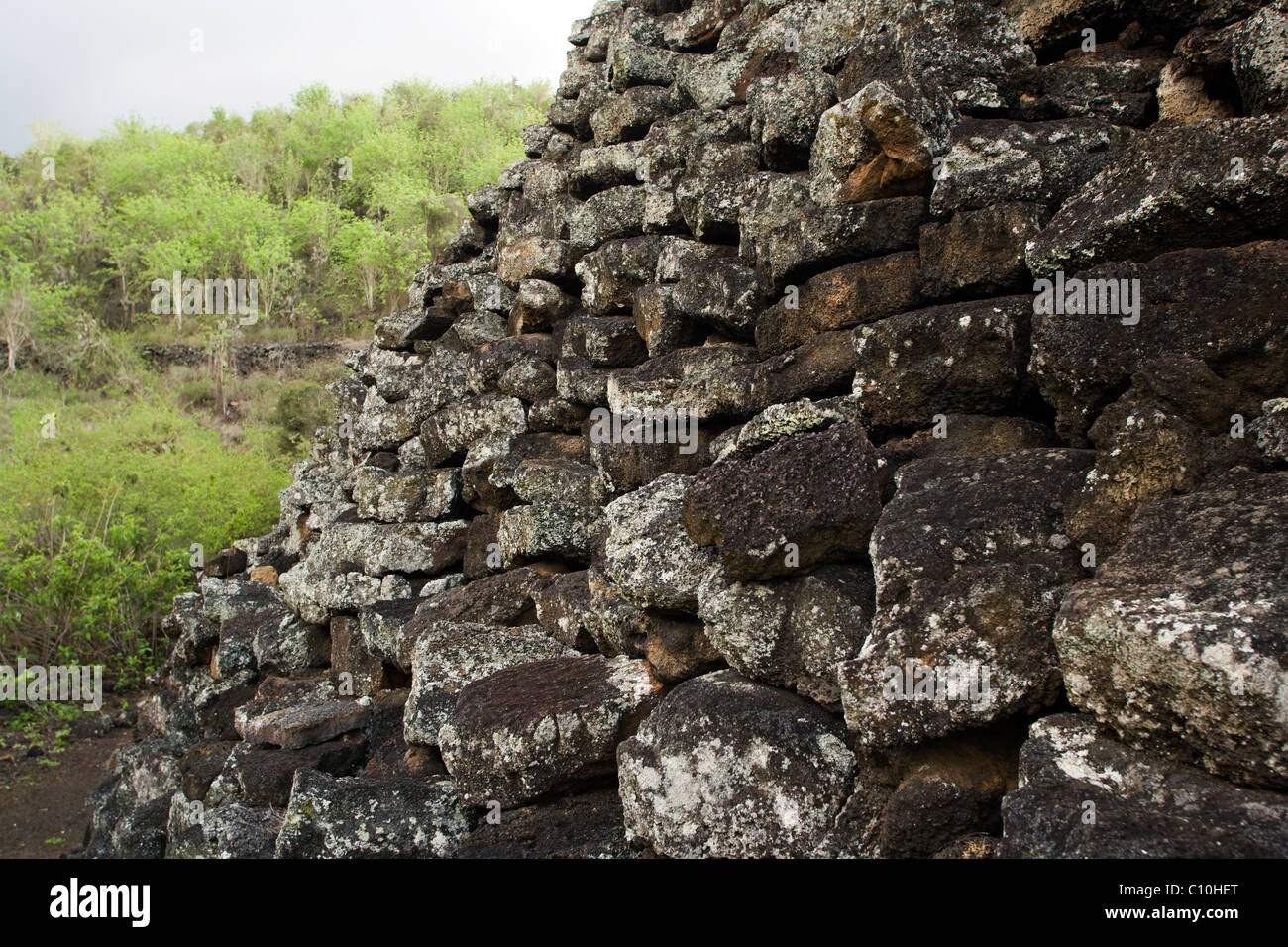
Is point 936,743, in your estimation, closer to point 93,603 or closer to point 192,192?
point 93,603

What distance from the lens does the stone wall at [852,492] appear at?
10.0 feet

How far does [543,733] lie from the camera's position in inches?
181

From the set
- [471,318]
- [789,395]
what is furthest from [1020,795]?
[471,318]

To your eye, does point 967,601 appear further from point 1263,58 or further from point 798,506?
point 1263,58

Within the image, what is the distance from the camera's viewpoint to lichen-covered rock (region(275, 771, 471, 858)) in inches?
191

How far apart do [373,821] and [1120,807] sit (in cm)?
363

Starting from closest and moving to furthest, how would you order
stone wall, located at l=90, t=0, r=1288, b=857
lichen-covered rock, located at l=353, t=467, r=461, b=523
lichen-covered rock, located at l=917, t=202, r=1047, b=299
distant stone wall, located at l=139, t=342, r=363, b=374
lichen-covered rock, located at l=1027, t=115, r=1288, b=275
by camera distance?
stone wall, located at l=90, t=0, r=1288, b=857 < lichen-covered rock, located at l=1027, t=115, r=1288, b=275 < lichen-covered rock, located at l=917, t=202, r=1047, b=299 < lichen-covered rock, located at l=353, t=467, r=461, b=523 < distant stone wall, located at l=139, t=342, r=363, b=374

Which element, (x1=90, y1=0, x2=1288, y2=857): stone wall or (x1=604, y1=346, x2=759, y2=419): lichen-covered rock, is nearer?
(x1=90, y1=0, x2=1288, y2=857): stone wall

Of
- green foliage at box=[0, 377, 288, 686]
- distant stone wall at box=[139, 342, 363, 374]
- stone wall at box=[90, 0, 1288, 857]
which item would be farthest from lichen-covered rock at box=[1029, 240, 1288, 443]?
distant stone wall at box=[139, 342, 363, 374]

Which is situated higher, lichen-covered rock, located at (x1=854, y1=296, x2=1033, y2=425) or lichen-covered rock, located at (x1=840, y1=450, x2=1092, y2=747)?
lichen-covered rock, located at (x1=854, y1=296, x2=1033, y2=425)

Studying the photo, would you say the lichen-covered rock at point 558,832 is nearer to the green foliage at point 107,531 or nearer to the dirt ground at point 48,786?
the dirt ground at point 48,786

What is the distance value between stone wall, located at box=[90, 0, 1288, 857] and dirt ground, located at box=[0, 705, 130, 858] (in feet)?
12.4

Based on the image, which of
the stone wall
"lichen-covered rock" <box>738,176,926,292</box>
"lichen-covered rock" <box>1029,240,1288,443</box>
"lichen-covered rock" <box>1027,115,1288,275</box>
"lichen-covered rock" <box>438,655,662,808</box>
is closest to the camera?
the stone wall

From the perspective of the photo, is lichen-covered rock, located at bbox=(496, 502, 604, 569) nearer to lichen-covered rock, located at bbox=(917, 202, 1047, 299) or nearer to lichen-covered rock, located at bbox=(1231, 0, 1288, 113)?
lichen-covered rock, located at bbox=(917, 202, 1047, 299)
